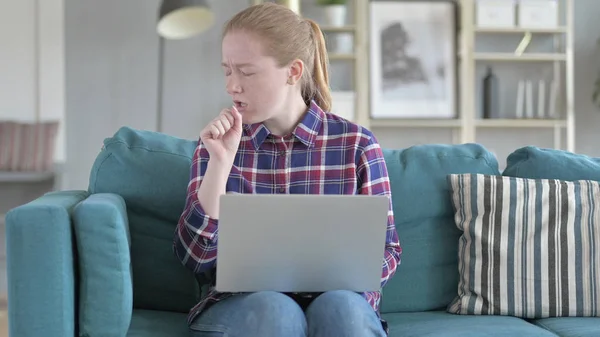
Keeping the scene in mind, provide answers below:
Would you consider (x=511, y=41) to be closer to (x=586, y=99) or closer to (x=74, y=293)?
(x=586, y=99)

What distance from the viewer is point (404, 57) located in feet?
16.1

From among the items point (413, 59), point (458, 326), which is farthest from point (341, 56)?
point (458, 326)

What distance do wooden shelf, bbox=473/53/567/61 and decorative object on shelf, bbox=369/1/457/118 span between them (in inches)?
7.8

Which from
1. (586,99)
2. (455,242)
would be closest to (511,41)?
(586,99)

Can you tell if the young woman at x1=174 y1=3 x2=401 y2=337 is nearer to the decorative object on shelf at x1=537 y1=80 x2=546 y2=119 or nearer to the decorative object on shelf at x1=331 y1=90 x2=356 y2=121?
the decorative object on shelf at x1=331 y1=90 x2=356 y2=121

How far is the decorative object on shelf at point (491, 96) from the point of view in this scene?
16.0ft

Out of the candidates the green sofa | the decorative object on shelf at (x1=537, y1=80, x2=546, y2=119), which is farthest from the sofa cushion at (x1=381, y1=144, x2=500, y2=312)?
the decorative object on shelf at (x1=537, y1=80, x2=546, y2=119)

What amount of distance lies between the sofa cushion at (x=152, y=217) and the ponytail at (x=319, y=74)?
378 mm

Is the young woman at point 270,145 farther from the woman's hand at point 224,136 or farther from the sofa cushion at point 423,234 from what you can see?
the sofa cushion at point 423,234

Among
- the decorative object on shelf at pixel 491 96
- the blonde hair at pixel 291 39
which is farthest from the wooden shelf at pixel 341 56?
the blonde hair at pixel 291 39

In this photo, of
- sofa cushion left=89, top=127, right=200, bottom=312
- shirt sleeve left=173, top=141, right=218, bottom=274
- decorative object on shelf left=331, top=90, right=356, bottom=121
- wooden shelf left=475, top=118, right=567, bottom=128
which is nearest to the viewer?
shirt sleeve left=173, top=141, right=218, bottom=274

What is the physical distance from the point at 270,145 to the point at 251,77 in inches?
6.7

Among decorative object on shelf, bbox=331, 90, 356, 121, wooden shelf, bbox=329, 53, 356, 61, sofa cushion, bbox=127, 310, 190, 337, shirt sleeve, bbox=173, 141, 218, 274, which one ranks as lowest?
sofa cushion, bbox=127, 310, 190, 337

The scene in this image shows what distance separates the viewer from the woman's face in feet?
6.12
